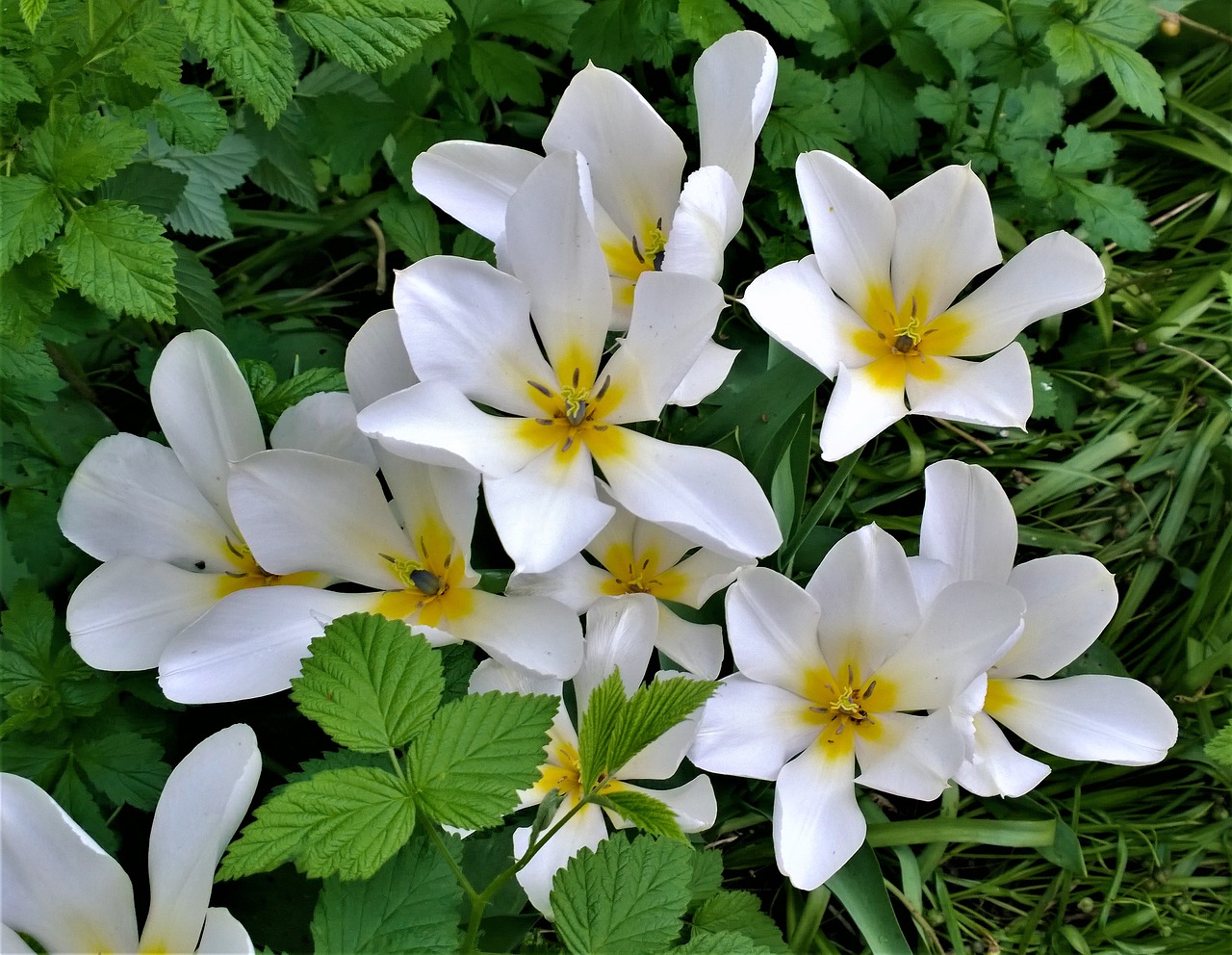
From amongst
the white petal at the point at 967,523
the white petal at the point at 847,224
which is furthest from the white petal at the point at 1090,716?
the white petal at the point at 847,224

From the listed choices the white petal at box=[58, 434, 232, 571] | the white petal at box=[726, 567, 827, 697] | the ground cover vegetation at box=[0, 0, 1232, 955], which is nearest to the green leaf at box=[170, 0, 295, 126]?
the ground cover vegetation at box=[0, 0, 1232, 955]

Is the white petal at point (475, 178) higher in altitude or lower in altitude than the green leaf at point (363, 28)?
lower

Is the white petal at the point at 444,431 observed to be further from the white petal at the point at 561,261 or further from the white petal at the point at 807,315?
the white petal at the point at 807,315

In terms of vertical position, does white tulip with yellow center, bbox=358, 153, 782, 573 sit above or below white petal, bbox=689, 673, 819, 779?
above

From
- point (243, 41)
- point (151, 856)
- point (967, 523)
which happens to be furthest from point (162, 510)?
point (967, 523)

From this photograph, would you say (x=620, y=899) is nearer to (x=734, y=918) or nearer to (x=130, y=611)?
(x=734, y=918)

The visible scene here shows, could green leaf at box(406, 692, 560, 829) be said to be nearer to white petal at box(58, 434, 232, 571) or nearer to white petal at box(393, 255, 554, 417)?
white petal at box(393, 255, 554, 417)
